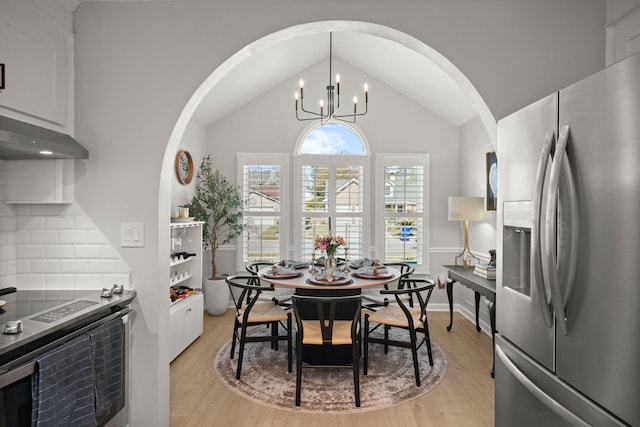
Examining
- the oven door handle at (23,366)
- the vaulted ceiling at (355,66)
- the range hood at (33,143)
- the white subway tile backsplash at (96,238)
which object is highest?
the vaulted ceiling at (355,66)

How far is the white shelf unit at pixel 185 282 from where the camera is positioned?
3.42 metres

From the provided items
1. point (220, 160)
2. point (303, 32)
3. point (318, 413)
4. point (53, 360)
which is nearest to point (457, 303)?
point (318, 413)

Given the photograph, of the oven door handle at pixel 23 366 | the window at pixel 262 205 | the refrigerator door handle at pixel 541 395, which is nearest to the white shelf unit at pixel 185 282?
the window at pixel 262 205

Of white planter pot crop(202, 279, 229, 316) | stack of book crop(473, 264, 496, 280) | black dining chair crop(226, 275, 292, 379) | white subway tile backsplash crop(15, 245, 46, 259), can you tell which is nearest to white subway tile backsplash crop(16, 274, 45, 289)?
white subway tile backsplash crop(15, 245, 46, 259)

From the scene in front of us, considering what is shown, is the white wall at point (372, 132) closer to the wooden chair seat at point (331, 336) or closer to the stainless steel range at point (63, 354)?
the wooden chair seat at point (331, 336)

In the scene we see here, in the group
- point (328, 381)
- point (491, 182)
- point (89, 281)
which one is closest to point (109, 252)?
point (89, 281)

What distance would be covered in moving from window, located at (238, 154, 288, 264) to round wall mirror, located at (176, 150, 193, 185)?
77 centimetres

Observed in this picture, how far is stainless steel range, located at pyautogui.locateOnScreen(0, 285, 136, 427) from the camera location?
128 centimetres

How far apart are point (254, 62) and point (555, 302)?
384cm

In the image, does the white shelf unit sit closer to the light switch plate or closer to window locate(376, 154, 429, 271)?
the light switch plate

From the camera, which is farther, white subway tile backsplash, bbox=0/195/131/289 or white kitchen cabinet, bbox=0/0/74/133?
white subway tile backsplash, bbox=0/195/131/289

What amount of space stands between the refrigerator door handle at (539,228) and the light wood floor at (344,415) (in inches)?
63.3

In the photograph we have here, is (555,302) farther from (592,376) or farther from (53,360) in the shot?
(53,360)

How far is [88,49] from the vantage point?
1.95m
